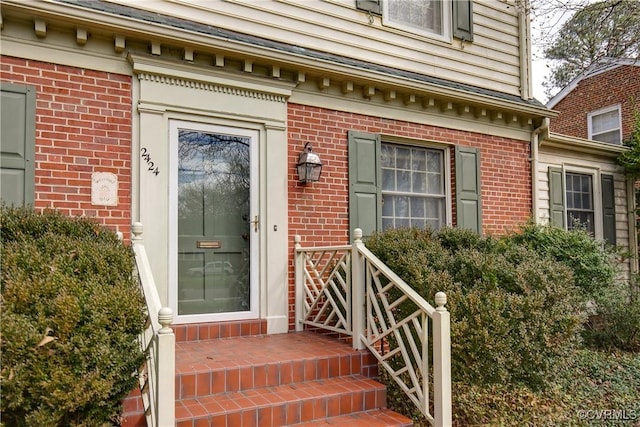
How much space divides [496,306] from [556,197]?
15.0 ft

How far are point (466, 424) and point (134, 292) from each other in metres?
2.89

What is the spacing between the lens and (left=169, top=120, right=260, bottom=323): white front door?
4691mm

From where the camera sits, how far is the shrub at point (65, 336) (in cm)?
240

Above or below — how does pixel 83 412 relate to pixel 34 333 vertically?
below

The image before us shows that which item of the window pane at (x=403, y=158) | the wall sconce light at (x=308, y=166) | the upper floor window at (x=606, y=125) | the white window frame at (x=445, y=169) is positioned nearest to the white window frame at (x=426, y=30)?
the white window frame at (x=445, y=169)

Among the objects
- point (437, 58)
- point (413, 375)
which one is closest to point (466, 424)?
point (413, 375)

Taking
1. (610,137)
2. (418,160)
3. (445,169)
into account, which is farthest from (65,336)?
(610,137)

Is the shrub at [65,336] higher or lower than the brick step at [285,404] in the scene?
higher

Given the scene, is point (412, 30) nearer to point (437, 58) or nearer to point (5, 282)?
point (437, 58)

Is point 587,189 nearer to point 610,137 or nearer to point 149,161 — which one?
point 610,137

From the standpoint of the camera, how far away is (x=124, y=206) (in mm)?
4395

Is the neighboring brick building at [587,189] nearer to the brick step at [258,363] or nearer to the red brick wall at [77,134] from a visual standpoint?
the brick step at [258,363]

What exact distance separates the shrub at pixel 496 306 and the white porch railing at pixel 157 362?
2.18m

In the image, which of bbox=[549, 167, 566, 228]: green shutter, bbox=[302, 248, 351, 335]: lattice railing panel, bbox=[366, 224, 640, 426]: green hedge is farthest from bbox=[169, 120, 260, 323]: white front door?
bbox=[549, 167, 566, 228]: green shutter
